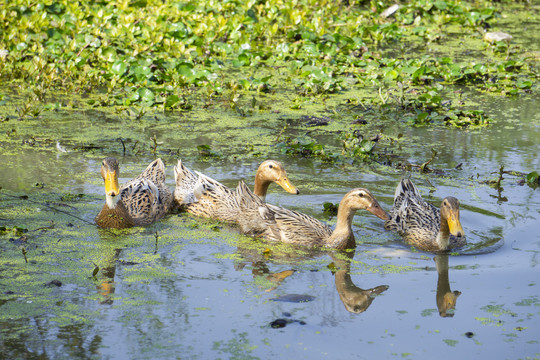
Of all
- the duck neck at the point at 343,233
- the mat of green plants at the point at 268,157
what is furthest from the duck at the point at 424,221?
the duck neck at the point at 343,233

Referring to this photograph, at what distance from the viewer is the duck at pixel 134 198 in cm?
780

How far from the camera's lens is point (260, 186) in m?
8.51

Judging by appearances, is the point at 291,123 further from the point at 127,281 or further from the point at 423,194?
the point at 127,281

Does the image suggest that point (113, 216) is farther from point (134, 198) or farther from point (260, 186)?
point (260, 186)

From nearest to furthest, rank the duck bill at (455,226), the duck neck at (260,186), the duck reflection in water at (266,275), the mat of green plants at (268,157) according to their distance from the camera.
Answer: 1. the mat of green plants at (268,157)
2. the duck reflection in water at (266,275)
3. the duck bill at (455,226)
4. the duck neck at (260,186)

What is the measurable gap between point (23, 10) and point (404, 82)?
22.2ft

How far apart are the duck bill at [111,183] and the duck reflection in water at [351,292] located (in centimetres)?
227

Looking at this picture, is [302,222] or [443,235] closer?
[443,235]

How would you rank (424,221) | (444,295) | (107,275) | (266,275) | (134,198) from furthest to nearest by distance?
(134,198) → (424,221) → (266,275) → (107,275) → (444,295)

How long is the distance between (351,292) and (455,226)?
1.43m

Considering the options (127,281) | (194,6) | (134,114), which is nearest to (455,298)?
(127,281)

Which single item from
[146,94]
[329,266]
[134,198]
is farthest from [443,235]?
[146,94]

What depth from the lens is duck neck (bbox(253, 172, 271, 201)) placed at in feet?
→ 27.7

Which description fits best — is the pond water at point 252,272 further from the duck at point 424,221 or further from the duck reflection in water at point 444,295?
the duck at point 424,221
